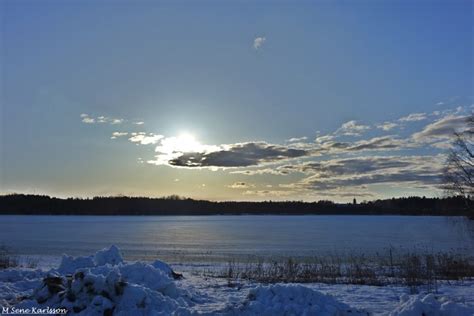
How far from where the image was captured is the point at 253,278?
18891mm

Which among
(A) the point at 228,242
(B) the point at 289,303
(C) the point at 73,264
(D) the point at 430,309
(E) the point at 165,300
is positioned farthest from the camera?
(A) the point at 228,242

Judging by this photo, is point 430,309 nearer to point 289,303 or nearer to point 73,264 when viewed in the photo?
point 289,303

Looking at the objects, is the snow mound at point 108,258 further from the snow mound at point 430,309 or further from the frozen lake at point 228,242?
the frozen lake at point 228,242

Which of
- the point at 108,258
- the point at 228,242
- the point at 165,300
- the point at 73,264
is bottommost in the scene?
the point at 228,242

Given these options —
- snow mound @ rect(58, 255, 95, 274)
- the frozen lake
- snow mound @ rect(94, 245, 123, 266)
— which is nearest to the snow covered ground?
snow mound @ rect(58, 255, 95, 274)

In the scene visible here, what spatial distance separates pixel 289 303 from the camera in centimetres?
1022

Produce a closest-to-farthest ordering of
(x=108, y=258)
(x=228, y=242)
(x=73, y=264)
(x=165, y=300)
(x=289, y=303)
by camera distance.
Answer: (x=289, y=303)
(x=165, y=300)
(x=73, y=264)
(x=108, y=258)
(x=228, y=242)

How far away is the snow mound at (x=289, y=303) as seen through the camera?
9961 millimetres

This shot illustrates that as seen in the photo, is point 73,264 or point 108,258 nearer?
point 73,264

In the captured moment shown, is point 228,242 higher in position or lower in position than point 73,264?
lower

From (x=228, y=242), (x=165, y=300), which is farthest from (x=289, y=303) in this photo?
(x=228, y=242)

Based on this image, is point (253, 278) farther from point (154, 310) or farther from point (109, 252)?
point (154, 310)

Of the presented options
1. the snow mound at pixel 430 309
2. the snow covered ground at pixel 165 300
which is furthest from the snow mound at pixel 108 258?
the snow mound at pixel 430 309

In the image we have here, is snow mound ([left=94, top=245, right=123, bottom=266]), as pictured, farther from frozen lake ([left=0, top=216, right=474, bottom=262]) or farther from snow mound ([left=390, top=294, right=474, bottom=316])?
frozen lake ([left=0, top=216, right=474, bottom=262])
